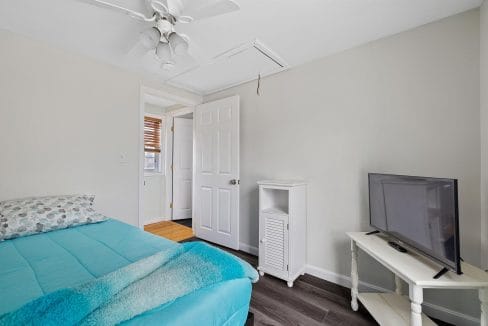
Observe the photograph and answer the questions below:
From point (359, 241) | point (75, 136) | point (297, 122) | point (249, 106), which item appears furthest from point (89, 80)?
point (359, 241)

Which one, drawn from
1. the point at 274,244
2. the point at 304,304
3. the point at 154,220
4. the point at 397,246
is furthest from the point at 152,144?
the point at 397,246

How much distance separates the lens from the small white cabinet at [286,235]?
2.04 meters

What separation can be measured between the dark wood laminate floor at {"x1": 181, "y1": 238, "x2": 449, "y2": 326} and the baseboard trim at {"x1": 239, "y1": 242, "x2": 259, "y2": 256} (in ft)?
1.78

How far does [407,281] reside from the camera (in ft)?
3.76

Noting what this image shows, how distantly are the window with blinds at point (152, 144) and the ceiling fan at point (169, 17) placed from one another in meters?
2.88

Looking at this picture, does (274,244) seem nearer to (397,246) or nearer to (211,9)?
(397,246)

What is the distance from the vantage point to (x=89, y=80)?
2.23 metres

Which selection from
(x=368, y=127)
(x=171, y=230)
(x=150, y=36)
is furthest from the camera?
(x=171, y=230)

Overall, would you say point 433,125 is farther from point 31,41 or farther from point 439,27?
point 31,41

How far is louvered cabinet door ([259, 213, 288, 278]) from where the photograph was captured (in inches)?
81.2

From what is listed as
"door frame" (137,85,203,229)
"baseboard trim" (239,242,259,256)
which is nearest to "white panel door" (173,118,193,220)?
"door frame" (137,85,203,229)

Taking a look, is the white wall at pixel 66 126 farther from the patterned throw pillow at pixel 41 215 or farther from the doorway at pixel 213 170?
the patterned throw pillow at pixel 41 215

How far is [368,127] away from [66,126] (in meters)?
3.02

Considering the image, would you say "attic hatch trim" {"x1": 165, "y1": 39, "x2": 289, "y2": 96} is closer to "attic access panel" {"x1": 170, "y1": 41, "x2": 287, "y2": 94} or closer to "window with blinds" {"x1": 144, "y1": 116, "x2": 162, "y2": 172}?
"attic access panel" {"x1": 170, "y1": 41, "x2": 287, "y2": 94}
